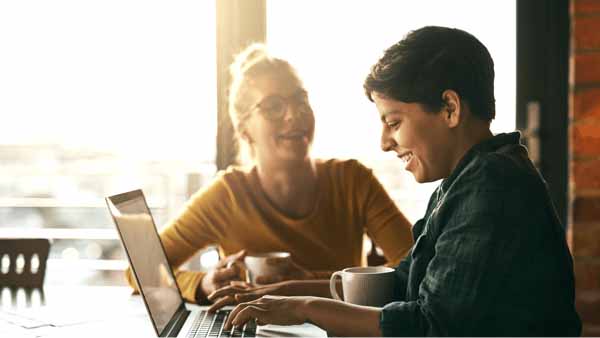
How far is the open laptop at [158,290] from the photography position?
43.5 inches

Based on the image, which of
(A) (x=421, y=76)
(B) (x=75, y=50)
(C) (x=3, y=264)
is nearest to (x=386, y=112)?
(A) (x=421, y=76)

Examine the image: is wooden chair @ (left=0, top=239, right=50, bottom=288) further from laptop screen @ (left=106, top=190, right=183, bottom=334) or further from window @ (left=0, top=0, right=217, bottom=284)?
window @ (left=0, top=0, right=217, bottom=284)

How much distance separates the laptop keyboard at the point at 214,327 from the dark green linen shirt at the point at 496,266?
28 centimetres

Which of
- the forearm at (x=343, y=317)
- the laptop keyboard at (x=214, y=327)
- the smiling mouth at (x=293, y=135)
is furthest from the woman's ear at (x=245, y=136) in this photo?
the forearm at (x=343, y=317)

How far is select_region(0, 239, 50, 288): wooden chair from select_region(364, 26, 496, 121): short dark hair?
1.08 metres

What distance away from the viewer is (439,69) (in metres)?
1.04

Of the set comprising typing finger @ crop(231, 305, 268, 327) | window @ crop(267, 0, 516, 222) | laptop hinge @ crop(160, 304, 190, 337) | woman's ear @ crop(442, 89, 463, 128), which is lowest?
laptop hinge @ crop(160, 304, 190, 337)

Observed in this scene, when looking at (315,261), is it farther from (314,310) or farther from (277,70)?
(314,310)

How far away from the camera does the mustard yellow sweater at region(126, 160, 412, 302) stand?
1.77 metres

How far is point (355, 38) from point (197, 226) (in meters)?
0.82

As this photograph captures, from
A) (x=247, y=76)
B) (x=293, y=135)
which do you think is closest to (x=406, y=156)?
(x=293, y=135)

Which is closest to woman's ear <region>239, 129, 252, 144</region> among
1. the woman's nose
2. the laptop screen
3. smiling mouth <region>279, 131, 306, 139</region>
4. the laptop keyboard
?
smiling mouth <region>279, 131, 306, 139</region>

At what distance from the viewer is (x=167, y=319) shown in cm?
119

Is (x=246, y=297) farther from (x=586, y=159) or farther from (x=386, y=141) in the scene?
(x=586, y=159)
